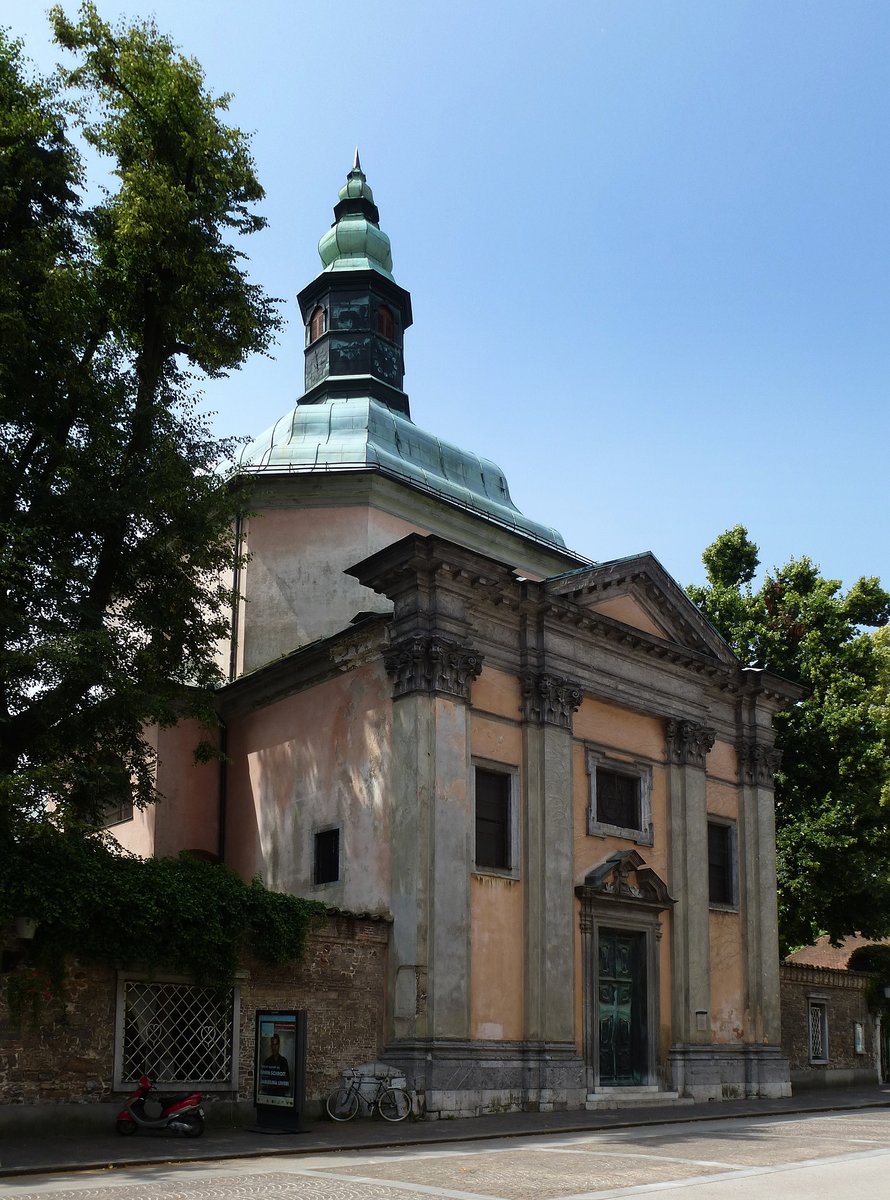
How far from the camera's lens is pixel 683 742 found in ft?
79.4

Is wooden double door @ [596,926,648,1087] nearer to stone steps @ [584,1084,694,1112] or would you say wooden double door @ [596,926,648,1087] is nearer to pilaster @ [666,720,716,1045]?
stone steps @ [584,1084,694,1112]

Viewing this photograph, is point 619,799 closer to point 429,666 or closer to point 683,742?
point 683,742

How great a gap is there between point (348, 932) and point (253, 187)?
36.8 feet

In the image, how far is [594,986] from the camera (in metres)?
21.1

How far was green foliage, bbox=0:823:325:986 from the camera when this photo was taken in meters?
14.8

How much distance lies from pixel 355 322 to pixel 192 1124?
19.5m

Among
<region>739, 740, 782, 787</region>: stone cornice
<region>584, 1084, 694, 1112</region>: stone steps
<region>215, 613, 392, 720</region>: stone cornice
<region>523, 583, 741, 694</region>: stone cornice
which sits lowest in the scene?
<region>584, 1084, 694, 1112</region>: stone steps

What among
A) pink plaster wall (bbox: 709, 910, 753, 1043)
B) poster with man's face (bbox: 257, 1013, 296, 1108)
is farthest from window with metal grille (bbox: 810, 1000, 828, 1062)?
poster with man's face (bbox: 257, 1013, 296, 1108)

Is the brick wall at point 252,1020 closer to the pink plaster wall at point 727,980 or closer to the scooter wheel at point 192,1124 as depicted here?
the scooter wheel at point 192,1124

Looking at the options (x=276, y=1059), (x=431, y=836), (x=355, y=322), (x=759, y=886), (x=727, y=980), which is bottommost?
(x=276, y=1059)

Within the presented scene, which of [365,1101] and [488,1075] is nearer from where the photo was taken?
[365,1101]

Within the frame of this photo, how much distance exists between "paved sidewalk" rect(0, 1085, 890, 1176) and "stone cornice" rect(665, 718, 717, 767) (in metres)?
6.39

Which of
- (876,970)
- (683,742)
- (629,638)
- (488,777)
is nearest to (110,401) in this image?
(488,777)

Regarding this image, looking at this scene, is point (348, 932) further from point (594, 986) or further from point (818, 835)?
point (818, 835)
